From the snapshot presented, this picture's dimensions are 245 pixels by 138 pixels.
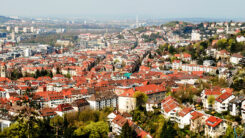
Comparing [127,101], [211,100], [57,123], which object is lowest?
[57,123]

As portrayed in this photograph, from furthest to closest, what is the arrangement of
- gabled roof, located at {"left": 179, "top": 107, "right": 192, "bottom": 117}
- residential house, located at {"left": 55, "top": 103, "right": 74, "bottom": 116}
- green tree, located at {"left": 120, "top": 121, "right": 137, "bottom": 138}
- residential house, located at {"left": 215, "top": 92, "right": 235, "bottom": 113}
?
residential house, located at {"left": 55, "top": 103, "right": 74, "bottom": 116}
residential house, located at {"left": 215, "top": 92, "right": 235, "bottom": 113}
gabled roof, located at {"left": 179, "top": 107, "right": 192, "bottom": 117}
green tree, located at {"left": 120, "top": 121, "right": 137, "bottom": 138}

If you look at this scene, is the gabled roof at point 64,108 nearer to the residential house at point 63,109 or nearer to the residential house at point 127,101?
the residential house at point 63,109

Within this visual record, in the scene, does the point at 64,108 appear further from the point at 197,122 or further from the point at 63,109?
the point at 197,122

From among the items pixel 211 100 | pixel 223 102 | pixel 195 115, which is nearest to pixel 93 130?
pixel 195 115

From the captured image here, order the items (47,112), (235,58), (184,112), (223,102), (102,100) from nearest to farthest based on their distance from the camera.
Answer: (184,112)
(223,102)
(47,112)
(102,100)
(235,58)

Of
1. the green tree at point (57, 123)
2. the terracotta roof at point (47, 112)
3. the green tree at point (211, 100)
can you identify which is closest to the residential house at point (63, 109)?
the terracotta roof at point (47, 112)

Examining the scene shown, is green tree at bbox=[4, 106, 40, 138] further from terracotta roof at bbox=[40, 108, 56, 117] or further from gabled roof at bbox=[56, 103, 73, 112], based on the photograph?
gabled roof at bbox=[56, 103, 73, 112]

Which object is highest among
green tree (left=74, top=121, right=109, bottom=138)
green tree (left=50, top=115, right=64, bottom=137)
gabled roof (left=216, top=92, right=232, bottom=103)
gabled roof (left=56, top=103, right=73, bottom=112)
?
gabled roof (left=216, top=92, right=232, bottom=103)

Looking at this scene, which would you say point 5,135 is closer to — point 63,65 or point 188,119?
point 188,119

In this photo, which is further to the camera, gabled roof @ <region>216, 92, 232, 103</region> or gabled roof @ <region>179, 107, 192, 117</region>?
gabled roof @ <region>216, 92, 232, 103</region>

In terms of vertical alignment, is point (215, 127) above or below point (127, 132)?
above

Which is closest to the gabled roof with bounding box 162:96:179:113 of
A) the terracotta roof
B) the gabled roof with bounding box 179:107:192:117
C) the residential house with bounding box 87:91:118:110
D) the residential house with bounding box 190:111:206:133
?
the gabled roof with bounding box 179:107:192:117
